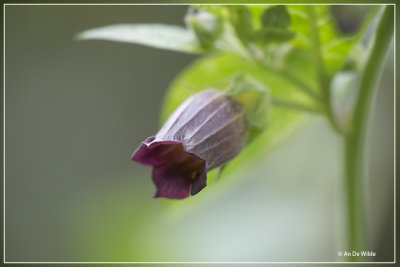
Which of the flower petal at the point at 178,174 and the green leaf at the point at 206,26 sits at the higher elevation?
the green leaf at the point at 206,26

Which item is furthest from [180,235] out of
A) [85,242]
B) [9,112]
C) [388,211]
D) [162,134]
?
[9,112]

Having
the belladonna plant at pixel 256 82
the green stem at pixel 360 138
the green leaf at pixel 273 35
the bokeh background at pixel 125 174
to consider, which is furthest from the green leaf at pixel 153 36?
the bokeh background at pixel 125 174

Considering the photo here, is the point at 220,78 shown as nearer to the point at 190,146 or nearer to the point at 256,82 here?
the point at 256,82

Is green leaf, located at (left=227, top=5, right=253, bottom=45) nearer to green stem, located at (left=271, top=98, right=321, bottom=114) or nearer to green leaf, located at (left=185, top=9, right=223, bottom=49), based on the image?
green leaf, located at (left=185, top=9, right=223, bottom=49)

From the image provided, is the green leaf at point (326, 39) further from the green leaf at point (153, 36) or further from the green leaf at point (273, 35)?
the green leaf at point (153, 36)

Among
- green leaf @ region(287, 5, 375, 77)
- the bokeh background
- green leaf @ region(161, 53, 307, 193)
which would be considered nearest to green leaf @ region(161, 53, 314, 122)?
green leaf @ region(161, 53, 307, 193)
